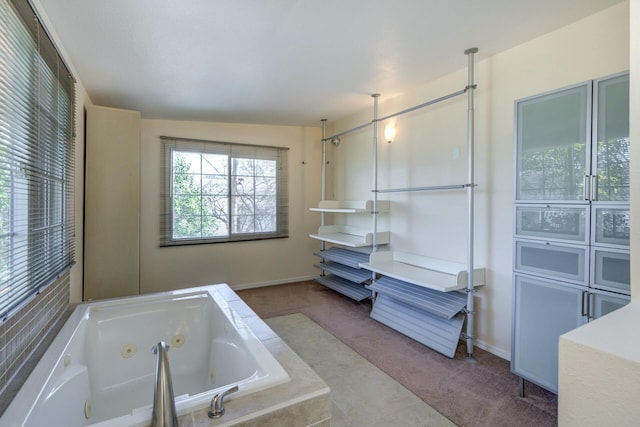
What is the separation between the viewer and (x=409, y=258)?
3334mm

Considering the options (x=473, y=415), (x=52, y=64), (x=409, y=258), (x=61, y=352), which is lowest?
(x=473, y=415)

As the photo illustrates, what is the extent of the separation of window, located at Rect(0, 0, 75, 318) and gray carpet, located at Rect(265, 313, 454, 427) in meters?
1.76

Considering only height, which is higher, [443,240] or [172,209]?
[172,209]

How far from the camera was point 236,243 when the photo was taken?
14.3 feet

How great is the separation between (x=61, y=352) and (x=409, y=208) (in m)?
3.02

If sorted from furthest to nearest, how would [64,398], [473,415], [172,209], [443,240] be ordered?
[172,209]
[443,240]
[473,415]
[64,398]

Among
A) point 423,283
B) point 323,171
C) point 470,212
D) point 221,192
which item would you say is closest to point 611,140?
point 470,212

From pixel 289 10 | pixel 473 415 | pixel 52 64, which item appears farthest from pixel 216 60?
pixel 473 415

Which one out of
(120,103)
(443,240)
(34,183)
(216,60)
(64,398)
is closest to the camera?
(64,398)

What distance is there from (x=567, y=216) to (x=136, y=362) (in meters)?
2.96

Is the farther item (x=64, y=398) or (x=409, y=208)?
(x=409, y=208)

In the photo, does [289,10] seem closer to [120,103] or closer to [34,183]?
[34,183]

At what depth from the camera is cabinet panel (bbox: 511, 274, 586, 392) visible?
1799 mm

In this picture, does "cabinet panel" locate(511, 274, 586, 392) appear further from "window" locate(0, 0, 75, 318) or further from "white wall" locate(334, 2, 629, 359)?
"window" locate(0, 0, 75, 318)
